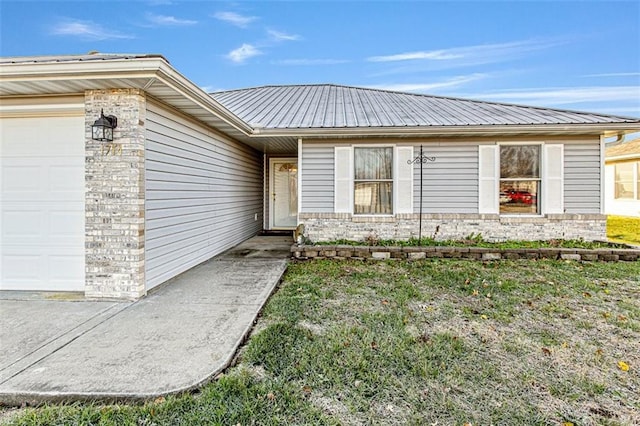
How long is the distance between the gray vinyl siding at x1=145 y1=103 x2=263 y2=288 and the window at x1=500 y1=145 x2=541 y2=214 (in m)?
6.13

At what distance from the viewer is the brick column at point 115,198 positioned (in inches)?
159

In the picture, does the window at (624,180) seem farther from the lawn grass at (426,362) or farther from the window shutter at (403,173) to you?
the window shutter at (403,173)

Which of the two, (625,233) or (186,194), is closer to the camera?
(186,194)

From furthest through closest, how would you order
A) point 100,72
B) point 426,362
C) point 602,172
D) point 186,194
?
point 602,172 < point 186,194 < point 100,72 < point 426,362

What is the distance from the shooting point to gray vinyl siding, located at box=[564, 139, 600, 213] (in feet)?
23.0

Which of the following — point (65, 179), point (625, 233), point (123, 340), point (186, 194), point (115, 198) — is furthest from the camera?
point (625, 233)

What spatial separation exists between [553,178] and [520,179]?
2.10 feet

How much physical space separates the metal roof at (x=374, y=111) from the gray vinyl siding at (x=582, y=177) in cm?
60

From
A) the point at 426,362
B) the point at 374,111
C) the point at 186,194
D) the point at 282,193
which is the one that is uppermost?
the point at 374,111

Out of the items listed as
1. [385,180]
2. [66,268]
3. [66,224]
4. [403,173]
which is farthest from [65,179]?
[403,173]

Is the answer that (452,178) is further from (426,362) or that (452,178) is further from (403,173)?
(426,362)

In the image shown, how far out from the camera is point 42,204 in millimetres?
4340

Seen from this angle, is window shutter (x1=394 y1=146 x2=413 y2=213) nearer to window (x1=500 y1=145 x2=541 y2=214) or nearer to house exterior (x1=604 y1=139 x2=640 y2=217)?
window (x1=500 y1=145 x2=541 y2=214)

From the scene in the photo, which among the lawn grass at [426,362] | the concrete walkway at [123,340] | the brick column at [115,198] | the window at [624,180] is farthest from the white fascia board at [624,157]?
the brick column at [115,198]
